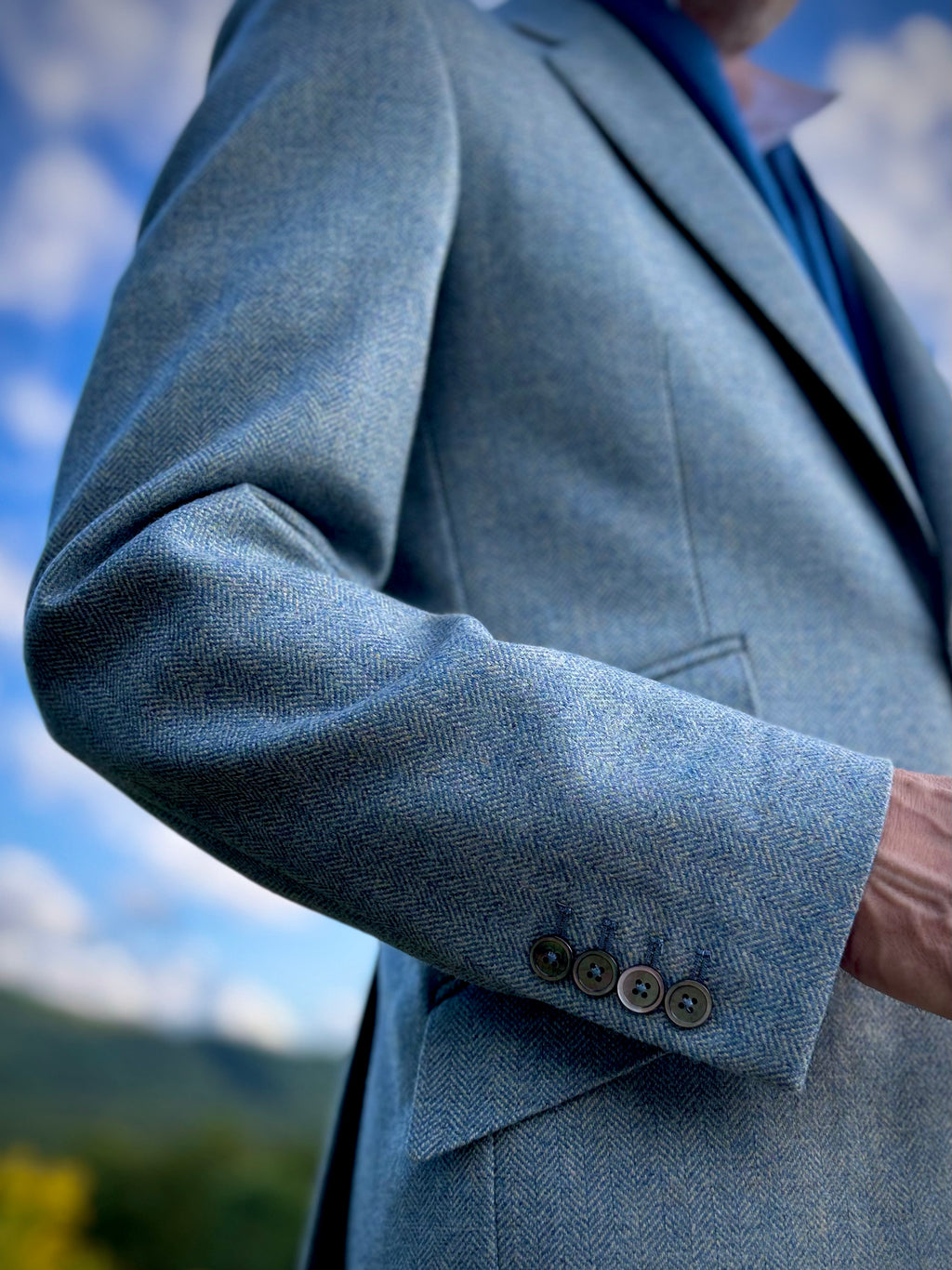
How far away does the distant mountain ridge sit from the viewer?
10.3 feet

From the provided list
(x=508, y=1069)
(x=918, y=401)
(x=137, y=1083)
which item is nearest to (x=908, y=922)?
(x=508, y=1069)

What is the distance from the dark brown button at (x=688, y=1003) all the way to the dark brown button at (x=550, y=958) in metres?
0.05

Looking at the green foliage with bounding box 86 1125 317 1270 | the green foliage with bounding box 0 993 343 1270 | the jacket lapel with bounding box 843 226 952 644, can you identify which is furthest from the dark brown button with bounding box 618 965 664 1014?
the green foliage with bounding box 86 1125 317 1270

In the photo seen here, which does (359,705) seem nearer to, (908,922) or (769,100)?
(908,922)

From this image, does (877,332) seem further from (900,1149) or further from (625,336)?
(900,1149)

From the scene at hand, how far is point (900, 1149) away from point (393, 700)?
387 mm

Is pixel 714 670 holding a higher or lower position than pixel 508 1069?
higher

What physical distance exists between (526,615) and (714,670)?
0.47 ft

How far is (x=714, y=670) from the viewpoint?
71 centimetres

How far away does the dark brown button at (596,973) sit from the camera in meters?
0.52

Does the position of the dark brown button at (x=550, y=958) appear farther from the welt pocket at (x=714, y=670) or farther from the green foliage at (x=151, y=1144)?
the green foliage at (x=151, y=1144)

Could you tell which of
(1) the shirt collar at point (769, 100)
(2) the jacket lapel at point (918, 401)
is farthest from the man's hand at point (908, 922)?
(1) the shirt collar at point (769, 100)

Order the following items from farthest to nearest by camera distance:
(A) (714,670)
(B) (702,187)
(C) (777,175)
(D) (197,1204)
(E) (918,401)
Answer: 1. (D) (197,1204)
2. (C) (777,175)
3. (E) (918,401)
4. (B) (702,187)
5. (A) (714,670)

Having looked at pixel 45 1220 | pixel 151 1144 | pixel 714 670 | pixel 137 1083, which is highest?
pixel 714 670
